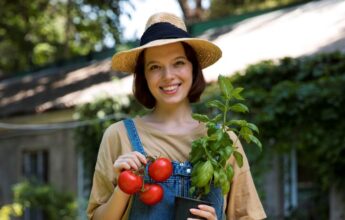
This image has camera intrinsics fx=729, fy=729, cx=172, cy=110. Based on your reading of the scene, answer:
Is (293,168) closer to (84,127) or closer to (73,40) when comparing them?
(84,127)

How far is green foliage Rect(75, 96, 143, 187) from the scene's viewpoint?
30.8ft

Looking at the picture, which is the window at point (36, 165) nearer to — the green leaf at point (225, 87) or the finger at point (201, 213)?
the green leaf at point (225, 87)

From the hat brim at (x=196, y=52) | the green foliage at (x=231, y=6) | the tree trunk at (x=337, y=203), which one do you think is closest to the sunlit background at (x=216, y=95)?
the tree trunk at (x=337, y=203)

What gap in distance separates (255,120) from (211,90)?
64 centimetres

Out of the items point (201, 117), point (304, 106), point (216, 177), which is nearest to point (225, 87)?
point (201, 117)

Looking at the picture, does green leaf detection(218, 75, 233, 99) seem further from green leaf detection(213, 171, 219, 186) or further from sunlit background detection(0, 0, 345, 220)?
sunlit background detection(0, 0, 345, 220)

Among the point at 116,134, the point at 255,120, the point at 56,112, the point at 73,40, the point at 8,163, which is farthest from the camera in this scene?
the point at 73,40

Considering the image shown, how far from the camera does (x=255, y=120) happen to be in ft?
24.6

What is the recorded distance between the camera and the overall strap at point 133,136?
2.58m

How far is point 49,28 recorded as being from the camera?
1989 cm

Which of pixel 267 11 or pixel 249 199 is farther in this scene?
pixel 267 11

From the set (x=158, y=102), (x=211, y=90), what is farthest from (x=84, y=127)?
(x=158, y=102)

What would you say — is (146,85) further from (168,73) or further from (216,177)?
(216,177)

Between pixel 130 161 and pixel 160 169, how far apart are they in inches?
4.0
